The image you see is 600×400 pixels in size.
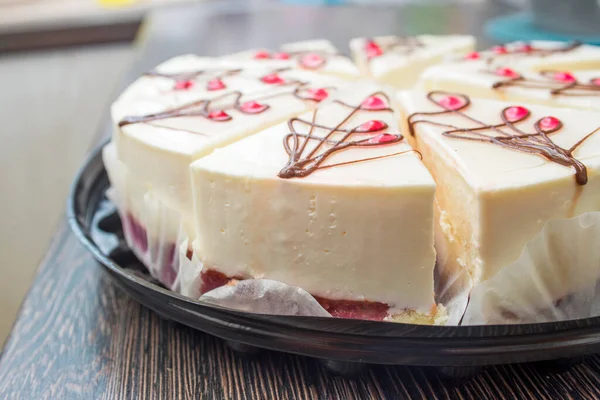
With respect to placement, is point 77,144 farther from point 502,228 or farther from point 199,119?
point 502,228

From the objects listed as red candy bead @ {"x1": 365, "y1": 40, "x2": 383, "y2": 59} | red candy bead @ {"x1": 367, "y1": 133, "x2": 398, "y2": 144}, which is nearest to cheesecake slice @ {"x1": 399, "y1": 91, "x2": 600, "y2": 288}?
red candy bead @ {"x1": 367, "y1": 133, "x2": 398, "y2": 144}

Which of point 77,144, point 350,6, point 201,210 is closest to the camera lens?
point 201,210

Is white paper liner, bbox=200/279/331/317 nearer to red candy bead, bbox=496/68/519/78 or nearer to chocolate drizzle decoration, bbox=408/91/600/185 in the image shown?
chocolate drizzle decoration, bbox=408/91/600/185

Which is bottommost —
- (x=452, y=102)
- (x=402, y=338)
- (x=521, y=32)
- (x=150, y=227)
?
(x=521, y=32)

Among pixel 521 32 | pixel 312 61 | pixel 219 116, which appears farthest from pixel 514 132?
pixel 521 32

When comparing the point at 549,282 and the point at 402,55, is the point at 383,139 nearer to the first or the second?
the point at 549,282

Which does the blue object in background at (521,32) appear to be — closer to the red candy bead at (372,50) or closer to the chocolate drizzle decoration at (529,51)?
the chocolate drizzle decoration at (529,51)

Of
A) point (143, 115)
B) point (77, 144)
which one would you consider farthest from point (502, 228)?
point (77, 144)

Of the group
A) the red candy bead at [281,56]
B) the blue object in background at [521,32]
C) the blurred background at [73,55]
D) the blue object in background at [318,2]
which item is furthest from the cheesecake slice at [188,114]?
the blue object in background at [318,2]

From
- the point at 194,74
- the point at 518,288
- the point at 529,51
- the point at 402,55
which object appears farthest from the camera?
the point at 402,55
